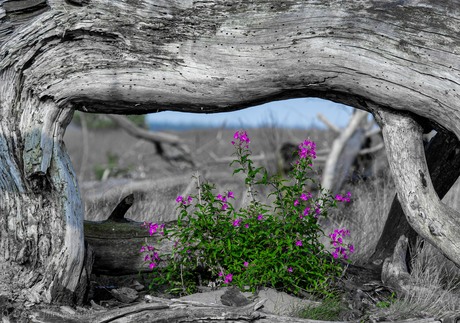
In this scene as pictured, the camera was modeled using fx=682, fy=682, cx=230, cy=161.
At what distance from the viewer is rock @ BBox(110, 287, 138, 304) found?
17.7 feet

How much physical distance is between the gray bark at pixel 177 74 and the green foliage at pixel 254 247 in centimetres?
70

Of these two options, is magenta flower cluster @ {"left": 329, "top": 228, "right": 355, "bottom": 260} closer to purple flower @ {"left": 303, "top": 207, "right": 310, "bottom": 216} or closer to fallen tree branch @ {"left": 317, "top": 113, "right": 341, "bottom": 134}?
purple flower @ {"left": 303, "top": 207, "right": 310, "bottom": 216}

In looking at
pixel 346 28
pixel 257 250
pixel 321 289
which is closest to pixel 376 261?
pixel 321 289

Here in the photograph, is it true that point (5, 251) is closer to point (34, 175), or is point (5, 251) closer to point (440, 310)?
point (34, 175)

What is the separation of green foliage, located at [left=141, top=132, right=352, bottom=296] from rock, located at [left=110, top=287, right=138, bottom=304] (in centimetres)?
22

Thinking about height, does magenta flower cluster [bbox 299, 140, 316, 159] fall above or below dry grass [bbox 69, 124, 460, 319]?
above

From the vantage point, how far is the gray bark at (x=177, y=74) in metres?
4.63

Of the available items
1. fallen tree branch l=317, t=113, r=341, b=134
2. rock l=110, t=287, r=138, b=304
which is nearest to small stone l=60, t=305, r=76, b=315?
rock l=110, t=287, r=138, b=304

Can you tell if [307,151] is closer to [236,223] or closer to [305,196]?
[305,196]

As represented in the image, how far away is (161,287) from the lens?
19.0ft

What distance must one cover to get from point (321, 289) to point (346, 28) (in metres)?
2.02

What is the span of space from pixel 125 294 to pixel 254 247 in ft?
3.62

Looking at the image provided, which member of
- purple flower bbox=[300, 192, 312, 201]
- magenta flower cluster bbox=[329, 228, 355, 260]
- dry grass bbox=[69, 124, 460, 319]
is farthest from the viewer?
magenta flower cluster bbox=[329, 228, 355, 260]

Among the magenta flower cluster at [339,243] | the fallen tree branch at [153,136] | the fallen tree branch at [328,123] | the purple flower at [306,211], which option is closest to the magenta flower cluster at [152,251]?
the purple flower at [306,211]
